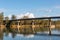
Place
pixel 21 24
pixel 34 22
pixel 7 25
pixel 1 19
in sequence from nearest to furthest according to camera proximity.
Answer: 1. pixel 1 19
2. pixel 7 25
3. pixel 21 24
4. pixel 34 22

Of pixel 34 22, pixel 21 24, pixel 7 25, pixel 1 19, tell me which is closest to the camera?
pixel 1 19

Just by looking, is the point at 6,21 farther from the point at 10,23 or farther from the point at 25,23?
the point at 25,23

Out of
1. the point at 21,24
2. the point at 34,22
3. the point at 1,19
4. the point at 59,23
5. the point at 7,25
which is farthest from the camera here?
the point at 59,23

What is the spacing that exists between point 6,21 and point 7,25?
375cm

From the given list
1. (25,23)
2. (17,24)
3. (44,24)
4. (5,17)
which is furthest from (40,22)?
(5,17)

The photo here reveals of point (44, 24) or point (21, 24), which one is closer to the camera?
point (21, 24)

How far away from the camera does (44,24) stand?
16050 centimetres

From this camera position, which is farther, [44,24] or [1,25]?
[44,24]

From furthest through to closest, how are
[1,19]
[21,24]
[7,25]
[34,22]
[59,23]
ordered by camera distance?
[59,23], [34,22], [21,24], [7,25], [1,19]

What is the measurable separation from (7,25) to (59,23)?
72609 millimetres

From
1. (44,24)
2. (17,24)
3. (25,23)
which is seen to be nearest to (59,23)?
(44,24)

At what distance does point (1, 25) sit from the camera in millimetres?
131000

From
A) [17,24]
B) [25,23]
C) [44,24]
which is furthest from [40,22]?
[17,24]

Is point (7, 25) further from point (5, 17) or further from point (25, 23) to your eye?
point (25, 23)
